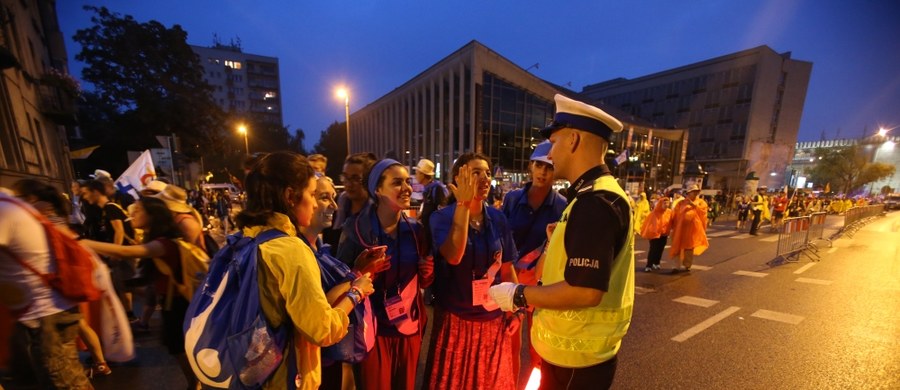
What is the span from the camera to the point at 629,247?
1.53 metres

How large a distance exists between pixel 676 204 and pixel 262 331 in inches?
343

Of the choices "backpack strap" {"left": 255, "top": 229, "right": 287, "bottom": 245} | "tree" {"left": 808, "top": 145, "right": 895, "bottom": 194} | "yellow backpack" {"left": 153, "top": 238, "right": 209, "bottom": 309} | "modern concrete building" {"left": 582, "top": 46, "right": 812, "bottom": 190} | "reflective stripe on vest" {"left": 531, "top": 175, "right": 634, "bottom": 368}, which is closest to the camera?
"backpack strap" {"left": 255, "top": 229, "right": 287, "bottom": 245}

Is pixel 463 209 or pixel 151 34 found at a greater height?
pixel 151 34

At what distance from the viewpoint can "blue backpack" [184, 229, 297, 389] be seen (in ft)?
4.19

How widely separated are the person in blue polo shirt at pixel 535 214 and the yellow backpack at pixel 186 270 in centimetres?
277

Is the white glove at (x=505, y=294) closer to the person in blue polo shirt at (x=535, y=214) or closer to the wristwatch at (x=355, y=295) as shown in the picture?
the wristwatch at (x=355, y=295)

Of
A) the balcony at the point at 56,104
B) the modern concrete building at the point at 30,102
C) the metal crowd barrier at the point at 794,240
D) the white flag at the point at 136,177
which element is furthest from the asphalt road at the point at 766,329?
the balcony at the point at 56,104

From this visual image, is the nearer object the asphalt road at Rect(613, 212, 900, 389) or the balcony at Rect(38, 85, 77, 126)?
the asphalt road at Rect(613, 212, 900, 389)

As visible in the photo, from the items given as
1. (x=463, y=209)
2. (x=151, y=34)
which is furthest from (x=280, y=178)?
(x=151, y=34)

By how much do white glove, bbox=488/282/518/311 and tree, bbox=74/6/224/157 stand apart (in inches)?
1213

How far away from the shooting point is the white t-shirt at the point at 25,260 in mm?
1931

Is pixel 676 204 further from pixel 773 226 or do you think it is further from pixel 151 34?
pixel 151 34

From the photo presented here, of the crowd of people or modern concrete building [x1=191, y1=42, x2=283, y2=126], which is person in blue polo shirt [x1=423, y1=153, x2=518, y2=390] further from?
modern concrete building [x1=191, y1=42, x2=283, y2=126]

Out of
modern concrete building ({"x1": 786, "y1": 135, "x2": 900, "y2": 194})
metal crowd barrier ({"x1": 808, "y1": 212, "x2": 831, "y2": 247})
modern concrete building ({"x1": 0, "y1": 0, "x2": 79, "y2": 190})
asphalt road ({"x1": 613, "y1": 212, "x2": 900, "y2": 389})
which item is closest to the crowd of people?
asphalt road ({"x1": 613, "y1": 212, "x2": 900, "y2": 389})
